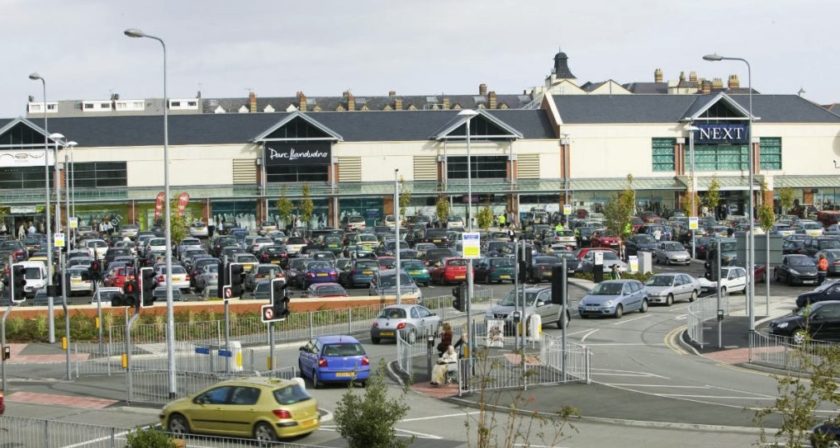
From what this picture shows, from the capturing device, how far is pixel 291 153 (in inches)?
3445

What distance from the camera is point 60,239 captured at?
43000mm

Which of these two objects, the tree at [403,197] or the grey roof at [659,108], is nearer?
the tree at [403,197]

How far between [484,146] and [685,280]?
45.1 m

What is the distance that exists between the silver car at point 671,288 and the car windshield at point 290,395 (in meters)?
25.9

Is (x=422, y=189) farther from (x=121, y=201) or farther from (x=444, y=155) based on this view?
(x=121, y=201)

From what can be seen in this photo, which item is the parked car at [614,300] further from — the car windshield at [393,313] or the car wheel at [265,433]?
the car wheel at [265,433]

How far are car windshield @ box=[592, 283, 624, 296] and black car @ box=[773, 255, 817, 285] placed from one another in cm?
1080

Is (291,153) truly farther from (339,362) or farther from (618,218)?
(339,362)

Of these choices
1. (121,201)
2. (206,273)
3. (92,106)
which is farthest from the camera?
(92,106)

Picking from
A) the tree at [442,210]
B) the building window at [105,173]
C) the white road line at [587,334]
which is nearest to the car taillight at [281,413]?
the white road line at [587,334]

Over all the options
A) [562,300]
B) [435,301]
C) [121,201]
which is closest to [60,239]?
[435,301]

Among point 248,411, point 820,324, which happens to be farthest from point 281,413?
point 820,324

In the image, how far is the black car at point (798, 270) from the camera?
49.4 m

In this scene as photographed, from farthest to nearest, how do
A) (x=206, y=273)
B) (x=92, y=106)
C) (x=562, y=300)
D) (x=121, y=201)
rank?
(x=92, y=106)
(x=121, y=201)
(x=206, y=273)
(x=562, y=300)
